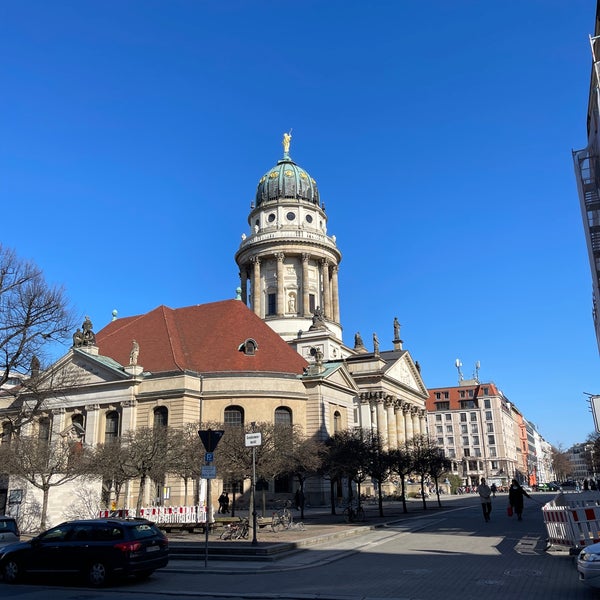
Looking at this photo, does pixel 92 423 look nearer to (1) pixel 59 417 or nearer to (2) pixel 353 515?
(1) pixel 59 417

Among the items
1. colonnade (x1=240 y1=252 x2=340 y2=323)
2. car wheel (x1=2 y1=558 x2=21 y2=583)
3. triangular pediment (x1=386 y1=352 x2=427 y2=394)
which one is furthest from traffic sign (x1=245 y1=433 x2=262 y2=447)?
colonnade (x1=240 y1=252 x2=340 y2=323)

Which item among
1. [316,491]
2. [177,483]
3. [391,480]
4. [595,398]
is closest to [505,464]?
[391,480]

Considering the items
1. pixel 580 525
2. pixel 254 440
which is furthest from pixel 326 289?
pixel 580 525

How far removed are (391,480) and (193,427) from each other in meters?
30.6

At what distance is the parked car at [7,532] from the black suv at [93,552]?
3.41 meters

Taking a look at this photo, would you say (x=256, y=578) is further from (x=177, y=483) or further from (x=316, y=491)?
(x=316, y=491)

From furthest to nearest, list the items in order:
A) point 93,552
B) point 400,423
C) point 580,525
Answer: point 400,423 < point 580,525 < point 93,552

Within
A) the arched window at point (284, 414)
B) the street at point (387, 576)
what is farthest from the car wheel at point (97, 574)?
the arched window at point (284, 414)

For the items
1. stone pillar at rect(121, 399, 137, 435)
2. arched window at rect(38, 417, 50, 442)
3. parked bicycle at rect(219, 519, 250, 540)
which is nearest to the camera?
parked bicycle at rect(219, 519, 250, 540)

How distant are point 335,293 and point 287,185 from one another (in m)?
15.5

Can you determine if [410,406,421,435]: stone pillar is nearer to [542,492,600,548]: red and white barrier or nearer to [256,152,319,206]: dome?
[256,152,319,206]: dome

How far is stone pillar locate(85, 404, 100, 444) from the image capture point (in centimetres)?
4469

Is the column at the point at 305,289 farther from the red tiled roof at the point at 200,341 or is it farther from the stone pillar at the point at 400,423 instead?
the red tiled roof at the point at 200,341

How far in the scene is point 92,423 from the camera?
4516 centimetres
